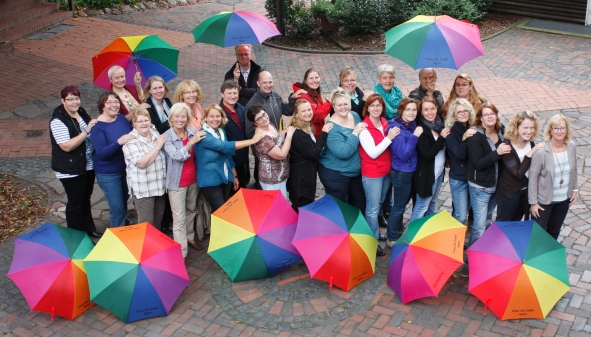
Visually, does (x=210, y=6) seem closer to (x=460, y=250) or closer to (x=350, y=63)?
(x=350, y=63)

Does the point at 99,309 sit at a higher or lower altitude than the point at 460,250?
lower

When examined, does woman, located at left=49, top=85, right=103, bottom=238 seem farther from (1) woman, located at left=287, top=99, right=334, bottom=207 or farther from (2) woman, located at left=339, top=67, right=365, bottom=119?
(2) woman, located at left=339, top=67, right=365, bottom=119

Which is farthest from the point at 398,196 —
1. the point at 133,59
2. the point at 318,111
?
the point at 133,59

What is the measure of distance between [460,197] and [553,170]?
3.14 ft

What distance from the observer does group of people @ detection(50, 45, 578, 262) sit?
236 inches

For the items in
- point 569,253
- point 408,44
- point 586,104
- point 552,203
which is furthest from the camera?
point 586,104

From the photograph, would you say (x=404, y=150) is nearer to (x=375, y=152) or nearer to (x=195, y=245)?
(x=375, y=152)

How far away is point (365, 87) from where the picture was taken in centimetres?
1149

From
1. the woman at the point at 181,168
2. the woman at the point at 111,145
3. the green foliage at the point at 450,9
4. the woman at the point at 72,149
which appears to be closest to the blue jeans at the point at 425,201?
the woman at the point at 181,168

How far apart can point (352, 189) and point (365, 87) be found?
202 inches

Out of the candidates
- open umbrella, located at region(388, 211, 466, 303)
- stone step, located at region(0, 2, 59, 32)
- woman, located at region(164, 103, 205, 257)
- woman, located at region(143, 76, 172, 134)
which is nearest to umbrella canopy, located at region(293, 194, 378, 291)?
open umbrella, located at region(388, 211, 466, 303)

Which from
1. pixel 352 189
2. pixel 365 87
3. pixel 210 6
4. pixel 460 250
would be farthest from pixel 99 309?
pixel 210 6

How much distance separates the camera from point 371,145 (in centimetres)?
628

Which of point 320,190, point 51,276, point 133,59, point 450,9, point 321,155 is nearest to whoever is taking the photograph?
point 51,276
